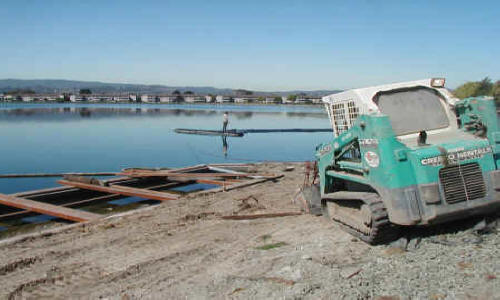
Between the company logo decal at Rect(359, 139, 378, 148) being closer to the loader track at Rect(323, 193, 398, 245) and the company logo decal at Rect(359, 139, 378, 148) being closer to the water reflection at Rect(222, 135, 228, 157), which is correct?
the loader track at Rect(323, 193, 398, 245)

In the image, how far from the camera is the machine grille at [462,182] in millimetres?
5340

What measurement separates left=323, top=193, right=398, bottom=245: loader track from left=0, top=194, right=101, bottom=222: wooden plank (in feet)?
20.5

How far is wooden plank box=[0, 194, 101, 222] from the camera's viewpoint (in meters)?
9.95

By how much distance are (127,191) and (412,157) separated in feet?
31.6

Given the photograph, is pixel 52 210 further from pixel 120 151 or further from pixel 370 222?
pixel 120 151

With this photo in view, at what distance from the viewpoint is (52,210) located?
10.4 m

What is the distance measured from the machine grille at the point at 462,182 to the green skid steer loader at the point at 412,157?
1 centimetres

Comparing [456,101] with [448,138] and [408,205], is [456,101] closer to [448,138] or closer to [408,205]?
[448,138]

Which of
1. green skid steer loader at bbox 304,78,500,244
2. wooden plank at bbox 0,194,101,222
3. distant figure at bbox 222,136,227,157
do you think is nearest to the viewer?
green skid steer loader at bbox 304,78,500,244

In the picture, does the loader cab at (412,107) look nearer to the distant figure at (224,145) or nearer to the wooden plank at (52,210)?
the wooden plank at (52,210)

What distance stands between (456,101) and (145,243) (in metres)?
5.99

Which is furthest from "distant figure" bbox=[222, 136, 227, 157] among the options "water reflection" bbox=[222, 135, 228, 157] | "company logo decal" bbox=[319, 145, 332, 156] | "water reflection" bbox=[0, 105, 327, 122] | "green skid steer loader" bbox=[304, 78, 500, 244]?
"water reflection" bbox=[0, 105, 327, 122]

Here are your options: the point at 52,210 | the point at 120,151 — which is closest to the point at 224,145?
the point at 120,151

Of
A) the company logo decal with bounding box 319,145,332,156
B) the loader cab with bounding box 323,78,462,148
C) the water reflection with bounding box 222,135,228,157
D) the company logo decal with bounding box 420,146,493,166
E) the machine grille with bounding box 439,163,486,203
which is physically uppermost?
the loader cab with bounding box 323,78,462,148
